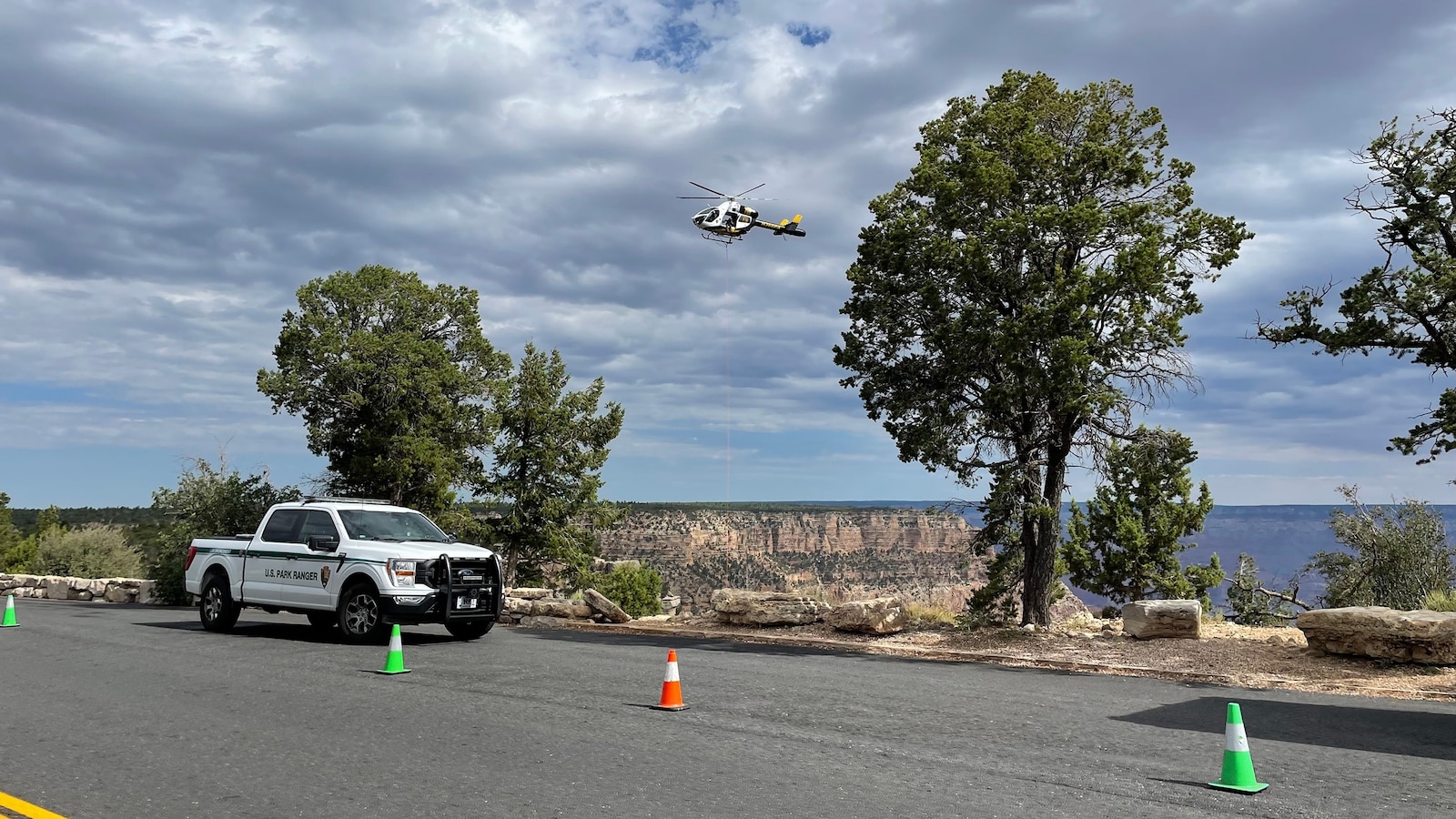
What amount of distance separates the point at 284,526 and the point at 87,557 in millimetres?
30113

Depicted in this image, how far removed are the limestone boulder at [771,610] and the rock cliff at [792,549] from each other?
112 ft

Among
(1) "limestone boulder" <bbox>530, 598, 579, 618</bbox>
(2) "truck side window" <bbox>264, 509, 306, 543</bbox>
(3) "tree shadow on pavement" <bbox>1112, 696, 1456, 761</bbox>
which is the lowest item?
(3) "tree shadow on pavement" <bbox>1112, 696, 1456, 761</bbox>

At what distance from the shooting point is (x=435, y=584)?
1548cm

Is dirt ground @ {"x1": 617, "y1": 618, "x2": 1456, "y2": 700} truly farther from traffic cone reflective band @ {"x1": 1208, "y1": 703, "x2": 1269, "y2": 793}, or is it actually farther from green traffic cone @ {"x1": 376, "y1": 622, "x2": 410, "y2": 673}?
green traffic cone @ {"x1": 376, "y1": 622, "x2": 410, "y2": 673}

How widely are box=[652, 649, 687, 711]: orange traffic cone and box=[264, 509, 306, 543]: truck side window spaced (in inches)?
369

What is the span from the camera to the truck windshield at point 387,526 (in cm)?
1652

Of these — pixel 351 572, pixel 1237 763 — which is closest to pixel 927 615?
pixel 351 572

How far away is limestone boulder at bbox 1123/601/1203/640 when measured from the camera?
15359 millimetres

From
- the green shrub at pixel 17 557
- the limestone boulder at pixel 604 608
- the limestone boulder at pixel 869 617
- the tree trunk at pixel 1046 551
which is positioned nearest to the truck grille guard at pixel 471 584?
the limestone boulder at pixel 604 608

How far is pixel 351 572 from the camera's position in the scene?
15.7 meters

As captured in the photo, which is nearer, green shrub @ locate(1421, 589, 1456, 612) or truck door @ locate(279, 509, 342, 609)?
green shrub @ locate(1421, 589, 1456, 612)

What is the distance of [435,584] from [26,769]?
27.2 ft

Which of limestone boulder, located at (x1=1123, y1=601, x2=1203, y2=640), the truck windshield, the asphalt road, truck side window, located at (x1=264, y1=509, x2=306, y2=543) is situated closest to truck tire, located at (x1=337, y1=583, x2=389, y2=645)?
the truck windshield

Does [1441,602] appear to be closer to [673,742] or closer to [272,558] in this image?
[673,742]
